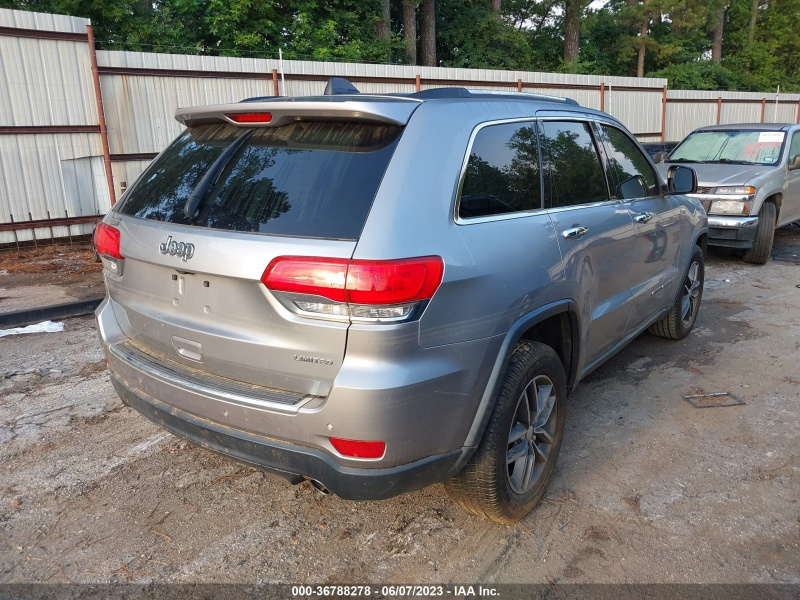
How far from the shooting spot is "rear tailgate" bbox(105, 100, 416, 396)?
238 cm

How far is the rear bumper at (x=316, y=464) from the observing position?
7.90ft

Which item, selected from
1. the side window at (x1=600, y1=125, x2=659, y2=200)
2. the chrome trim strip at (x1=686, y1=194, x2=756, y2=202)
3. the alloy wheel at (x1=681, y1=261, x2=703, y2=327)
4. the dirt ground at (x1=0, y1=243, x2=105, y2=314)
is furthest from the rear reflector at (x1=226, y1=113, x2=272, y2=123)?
the chrome trim strip at (x1=686, y1=194, x2=756, y2=202)

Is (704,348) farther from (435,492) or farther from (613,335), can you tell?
(435,492)

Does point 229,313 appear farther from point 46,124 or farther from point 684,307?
point 46,124

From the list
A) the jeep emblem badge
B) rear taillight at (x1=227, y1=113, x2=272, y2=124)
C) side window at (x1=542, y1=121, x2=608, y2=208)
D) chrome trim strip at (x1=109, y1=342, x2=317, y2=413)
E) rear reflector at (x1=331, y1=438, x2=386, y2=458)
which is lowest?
rear reflector at (x1=331, y1=438, x2=386, y2=458)

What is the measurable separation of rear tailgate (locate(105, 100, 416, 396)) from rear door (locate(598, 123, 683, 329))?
2.00 meters

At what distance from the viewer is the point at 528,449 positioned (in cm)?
308

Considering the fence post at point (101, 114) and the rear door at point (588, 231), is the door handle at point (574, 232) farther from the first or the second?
the fence post at point (101, 114)

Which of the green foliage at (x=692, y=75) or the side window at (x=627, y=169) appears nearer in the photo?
the side window at (x=627, y=169)

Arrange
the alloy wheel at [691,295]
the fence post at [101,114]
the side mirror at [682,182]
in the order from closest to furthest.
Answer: the side mirror at [682,182] < the alloy wheel at [691,295] < the fence post at [101,114]

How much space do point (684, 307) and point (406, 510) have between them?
341cm

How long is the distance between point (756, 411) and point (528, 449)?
2.03 meters

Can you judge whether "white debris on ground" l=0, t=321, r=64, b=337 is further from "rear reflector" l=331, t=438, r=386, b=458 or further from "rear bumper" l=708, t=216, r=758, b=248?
"rear bumper" l=708, t=216, r=758, b=248

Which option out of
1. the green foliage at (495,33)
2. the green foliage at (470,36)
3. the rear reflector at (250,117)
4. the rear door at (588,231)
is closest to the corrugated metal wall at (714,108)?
the green foliage at (495,33)
